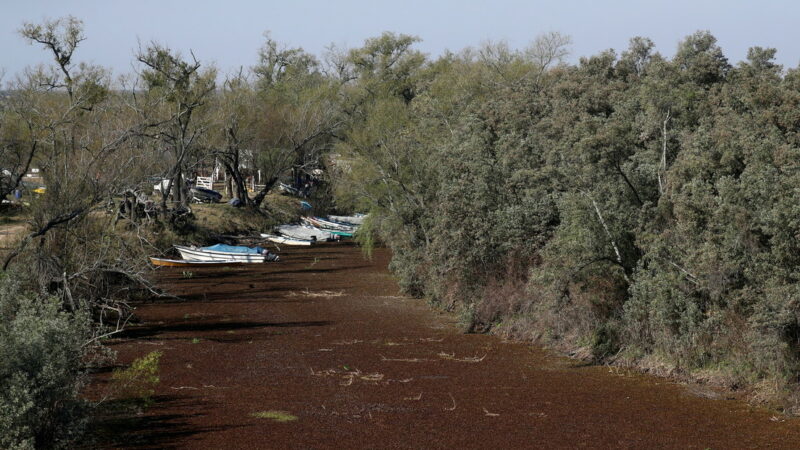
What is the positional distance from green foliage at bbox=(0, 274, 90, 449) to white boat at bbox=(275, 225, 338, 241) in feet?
156

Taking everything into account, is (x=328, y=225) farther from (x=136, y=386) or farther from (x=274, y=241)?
(x=136, y=386)

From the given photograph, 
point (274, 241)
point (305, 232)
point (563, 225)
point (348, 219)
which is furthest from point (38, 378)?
point (348, 219)

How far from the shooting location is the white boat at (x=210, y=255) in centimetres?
4934

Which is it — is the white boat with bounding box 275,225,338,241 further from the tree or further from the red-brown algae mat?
the red-brown algae mat

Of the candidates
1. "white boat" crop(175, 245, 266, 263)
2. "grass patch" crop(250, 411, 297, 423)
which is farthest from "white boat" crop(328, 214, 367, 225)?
"grass patch" crop(250, 411, 297, 423)

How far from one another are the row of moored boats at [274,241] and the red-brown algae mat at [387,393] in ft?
46.0

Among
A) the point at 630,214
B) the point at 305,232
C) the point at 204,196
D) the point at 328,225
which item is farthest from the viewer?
the point at 204,196

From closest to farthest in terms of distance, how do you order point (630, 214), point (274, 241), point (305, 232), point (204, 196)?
point (630, 214), point (274, 241), point (305, 232), point (204, 196)

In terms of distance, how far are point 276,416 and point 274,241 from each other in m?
42.9

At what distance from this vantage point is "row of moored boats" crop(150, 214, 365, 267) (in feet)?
162

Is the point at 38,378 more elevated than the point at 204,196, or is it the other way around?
the point at 204,196

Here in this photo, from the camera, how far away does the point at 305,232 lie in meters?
65.0

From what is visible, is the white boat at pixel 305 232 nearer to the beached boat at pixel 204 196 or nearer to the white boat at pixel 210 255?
the beached boat at pixel 204 196

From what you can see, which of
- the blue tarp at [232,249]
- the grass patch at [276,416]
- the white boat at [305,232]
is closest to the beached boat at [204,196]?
the white boat at [305,232]
